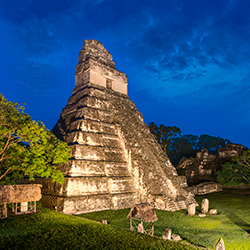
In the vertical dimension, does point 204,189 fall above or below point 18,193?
below

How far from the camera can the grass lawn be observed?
33.6 ft

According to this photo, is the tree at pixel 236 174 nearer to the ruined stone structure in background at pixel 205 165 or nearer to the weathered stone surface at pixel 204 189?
the weathered stone surface at pixel 204 189

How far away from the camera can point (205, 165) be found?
34.5 m

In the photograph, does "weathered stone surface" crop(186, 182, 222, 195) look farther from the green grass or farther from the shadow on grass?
the green grass

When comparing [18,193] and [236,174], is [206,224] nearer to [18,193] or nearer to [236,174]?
[18,193]

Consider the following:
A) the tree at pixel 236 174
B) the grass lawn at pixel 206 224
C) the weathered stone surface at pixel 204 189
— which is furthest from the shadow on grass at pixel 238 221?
the weathered stone surface at pixel 204 189

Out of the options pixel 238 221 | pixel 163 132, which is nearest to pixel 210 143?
pixel 163 132

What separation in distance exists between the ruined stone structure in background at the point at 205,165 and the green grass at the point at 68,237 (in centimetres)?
2632

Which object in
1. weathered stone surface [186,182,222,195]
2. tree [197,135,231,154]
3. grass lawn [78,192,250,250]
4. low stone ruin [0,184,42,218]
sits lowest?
grass lawn [78,192,250,250]

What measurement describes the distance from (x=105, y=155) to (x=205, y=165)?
2257 centimetres

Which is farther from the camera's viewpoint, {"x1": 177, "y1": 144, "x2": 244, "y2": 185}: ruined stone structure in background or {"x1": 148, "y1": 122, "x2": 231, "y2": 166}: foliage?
{"x1": 148, "y1": 122, "x2": 231, "y2": 166}: foliage

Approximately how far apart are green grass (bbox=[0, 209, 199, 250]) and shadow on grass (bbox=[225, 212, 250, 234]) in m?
6.86

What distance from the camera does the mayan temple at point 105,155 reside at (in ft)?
50.7

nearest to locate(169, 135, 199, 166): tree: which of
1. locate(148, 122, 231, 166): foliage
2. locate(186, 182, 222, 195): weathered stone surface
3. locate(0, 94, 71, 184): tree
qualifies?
locate(148, 122, 231, 166): foliage
